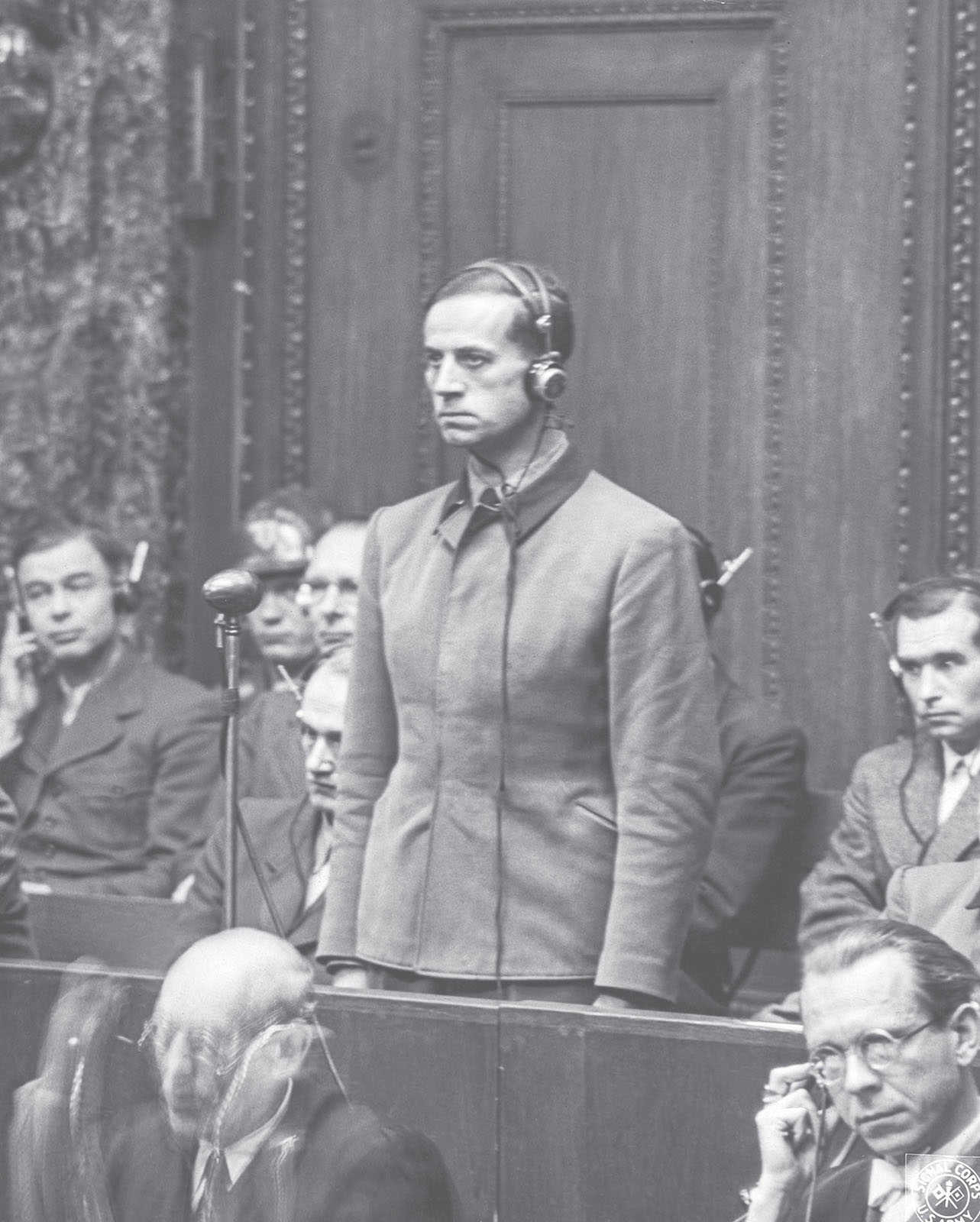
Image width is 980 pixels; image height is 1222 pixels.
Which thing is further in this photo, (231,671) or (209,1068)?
(231,671)

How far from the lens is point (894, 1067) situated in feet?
10.1

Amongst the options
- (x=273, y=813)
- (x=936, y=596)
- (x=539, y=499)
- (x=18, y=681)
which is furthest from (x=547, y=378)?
(x=18, y=681)

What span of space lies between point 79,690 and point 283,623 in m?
0.52

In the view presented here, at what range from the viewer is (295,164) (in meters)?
6.11

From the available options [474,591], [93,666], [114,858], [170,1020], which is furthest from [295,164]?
[170,1020]

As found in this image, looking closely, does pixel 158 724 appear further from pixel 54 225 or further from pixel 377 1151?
pixel 377 1151

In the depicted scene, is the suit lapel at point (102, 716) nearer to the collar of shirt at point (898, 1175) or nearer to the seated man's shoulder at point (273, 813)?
the seated man's shoulder at point (273, 813)

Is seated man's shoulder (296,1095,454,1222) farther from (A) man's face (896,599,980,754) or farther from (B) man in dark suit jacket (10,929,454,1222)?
(A) man's face (896,599,980,754)

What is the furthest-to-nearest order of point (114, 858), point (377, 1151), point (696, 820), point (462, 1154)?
1. point (114, 858)
2. point (696, 820)
3. point (462, 1154)
4. point (377, 1151)

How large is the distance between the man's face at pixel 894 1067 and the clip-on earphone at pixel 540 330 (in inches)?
43.1

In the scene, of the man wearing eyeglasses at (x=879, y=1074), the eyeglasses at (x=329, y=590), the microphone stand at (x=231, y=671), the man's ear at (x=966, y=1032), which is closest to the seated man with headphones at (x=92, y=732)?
the eyeglasses at (x=329, y=590)

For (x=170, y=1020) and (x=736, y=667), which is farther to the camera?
(x=736, y=667)

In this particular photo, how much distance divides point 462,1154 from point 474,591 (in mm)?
858

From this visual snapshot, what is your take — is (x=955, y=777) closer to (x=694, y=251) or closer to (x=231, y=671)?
(x=231, y=671)
